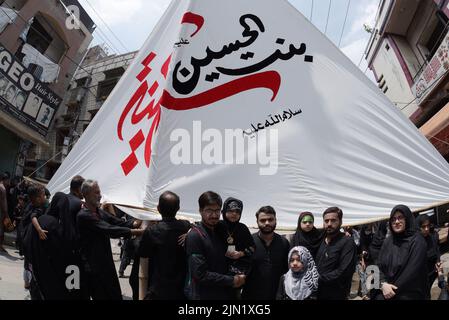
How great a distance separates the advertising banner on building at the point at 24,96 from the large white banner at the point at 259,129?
36.9 feet

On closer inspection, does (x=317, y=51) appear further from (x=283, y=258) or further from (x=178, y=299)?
(x=178, y=299)

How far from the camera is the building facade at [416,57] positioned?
10852mm

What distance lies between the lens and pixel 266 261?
9.89ft

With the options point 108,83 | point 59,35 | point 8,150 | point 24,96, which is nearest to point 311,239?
point 24,96

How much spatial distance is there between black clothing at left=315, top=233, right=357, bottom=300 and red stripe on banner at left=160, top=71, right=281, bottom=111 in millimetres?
1414

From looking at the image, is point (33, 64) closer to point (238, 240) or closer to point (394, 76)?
point (394, 76)

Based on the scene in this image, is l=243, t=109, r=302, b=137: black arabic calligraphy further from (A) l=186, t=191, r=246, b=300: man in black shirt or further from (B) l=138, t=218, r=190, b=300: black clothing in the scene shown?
(B) l=138, t=218, r=190, b=300: black clothing

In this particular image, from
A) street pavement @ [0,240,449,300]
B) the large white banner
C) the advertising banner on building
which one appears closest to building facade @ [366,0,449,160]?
street pavement @ [0,240,449,300]

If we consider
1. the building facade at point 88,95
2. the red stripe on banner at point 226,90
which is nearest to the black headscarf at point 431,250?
the red stripe on banner at point 226,90

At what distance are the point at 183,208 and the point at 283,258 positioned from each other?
0.91 metres

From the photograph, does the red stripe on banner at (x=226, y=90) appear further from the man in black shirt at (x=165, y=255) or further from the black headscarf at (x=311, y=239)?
the black headscarf at (x=311, y=239)

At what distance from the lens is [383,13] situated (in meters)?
15.4

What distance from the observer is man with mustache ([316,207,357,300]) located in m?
3.00

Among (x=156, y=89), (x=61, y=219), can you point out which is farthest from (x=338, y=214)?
(x=61, y=219)
